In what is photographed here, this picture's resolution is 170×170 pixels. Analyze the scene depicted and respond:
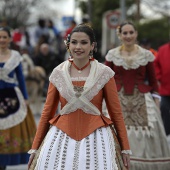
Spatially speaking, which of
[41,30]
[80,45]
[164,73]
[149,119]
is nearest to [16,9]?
[41,30]

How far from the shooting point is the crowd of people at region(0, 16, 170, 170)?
5004 millimetres

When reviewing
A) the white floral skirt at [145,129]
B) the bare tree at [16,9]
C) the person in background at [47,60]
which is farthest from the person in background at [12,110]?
the bare tree at [16,9]

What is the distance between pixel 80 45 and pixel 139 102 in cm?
301

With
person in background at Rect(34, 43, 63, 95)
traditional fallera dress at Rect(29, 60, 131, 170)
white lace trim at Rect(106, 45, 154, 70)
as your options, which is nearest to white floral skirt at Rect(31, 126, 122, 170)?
traditional fallera dress at Rect(29, 60, 131, 170)

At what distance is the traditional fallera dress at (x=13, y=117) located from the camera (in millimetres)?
8461

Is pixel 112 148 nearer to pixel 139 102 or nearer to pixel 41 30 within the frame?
pixel 139 102

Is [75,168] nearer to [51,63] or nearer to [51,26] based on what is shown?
[51,63]

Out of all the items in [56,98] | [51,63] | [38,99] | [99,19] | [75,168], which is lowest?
[75,168]

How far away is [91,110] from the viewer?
5.16 metres

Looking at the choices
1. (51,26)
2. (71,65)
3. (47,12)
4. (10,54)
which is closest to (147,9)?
(47,12)

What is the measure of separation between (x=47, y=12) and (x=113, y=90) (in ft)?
170

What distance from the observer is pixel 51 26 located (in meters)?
21.1

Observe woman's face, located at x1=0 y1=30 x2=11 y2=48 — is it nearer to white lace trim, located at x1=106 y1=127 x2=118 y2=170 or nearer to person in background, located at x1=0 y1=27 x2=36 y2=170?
person in background, located at x1=0 y1=27 x2=36 y2=170

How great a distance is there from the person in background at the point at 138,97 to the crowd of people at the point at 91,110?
0.04 feet
